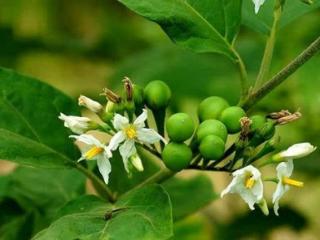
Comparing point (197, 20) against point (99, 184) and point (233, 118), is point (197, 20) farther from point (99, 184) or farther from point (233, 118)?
point (99, 184)

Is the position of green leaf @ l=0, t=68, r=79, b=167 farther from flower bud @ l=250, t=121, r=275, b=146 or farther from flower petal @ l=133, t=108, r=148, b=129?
flower bud @ l=250, t=121, r=275, b=146

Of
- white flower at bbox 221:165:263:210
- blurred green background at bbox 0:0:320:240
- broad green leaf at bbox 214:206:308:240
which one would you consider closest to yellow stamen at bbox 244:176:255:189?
white flower at bbox 221:165:263:210

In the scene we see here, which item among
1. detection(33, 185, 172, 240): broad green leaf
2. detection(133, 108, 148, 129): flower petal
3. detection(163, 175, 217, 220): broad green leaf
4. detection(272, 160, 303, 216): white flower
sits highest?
detection(133, 108, 148, 129): flower petal

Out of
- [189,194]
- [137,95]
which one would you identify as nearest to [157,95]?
[137,95]

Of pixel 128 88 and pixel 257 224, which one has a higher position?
pixel 128 88

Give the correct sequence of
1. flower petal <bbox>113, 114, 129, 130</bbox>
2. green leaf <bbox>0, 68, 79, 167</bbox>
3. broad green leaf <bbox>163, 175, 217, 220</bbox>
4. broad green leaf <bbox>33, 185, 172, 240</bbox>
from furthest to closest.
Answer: broad green leaf <bbox>163, 175, 217, 220</bbox> < green leaf <bbox>0, 68, 79, 167</bbox> < flower petal <bbox>113, 114, 129, 130</bbox> < broad green leaf <bbox>33, 185, 172, 240</bbox>

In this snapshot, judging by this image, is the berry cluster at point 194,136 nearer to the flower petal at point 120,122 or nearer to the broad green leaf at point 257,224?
the flower petal at point 120,122

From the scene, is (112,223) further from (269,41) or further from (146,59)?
(146,59)
